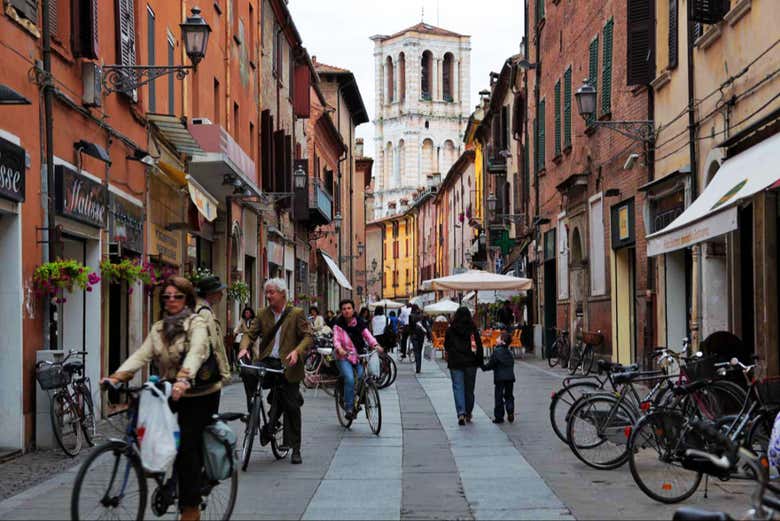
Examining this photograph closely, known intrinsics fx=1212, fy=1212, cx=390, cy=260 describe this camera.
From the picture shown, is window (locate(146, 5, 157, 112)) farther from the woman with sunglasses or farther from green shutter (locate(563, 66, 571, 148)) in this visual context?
green shutter (locate(563, 66, 571, 148))

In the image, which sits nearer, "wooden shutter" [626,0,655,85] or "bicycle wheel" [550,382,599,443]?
"bicycle wheel" [550,382,599,443]

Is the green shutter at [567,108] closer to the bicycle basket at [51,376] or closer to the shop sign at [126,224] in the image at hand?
the shop sign at [126,224]

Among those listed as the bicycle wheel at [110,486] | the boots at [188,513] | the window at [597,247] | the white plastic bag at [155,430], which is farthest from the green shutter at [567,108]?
the bicycle wheel at [110,486]

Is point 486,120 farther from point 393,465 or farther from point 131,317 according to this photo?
point 393,465

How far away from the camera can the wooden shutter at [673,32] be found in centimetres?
1819

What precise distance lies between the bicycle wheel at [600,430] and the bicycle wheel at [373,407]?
3393 millimetres

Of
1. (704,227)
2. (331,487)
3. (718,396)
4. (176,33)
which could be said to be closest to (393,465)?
(331,487)

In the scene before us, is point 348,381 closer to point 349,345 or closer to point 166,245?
point 349,345

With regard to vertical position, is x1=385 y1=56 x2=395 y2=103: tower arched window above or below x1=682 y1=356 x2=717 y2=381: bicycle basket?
above

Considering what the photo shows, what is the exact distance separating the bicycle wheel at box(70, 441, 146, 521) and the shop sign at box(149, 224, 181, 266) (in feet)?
38.6

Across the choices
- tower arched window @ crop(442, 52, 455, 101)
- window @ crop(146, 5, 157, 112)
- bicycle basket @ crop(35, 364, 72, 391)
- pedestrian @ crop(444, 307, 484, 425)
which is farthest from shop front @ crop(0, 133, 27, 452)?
tower arched window @ crop(442, 52, 455, 101)

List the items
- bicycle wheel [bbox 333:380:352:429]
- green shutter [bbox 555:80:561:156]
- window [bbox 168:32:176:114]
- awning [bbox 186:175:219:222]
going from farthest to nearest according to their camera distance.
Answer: green shutter [bbox 555:80:561:156] < window [bbox 168:32:176:114] < awning [bbox 186:175:219:222] < bicycle wheel [bbox 333:380:352:429]

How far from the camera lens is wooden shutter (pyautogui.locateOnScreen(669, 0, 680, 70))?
18188 millimetres

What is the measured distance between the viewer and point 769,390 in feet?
32.1
